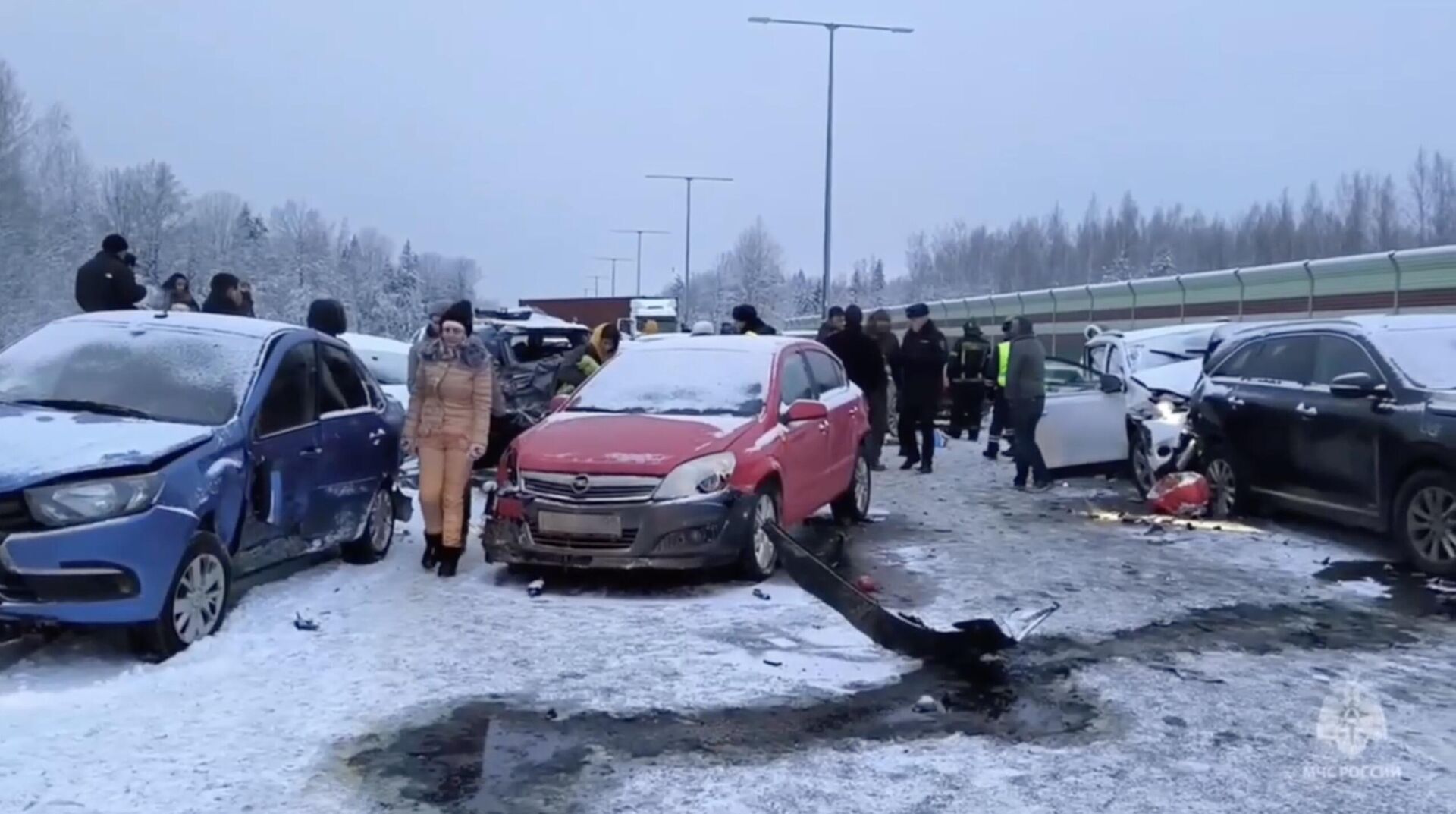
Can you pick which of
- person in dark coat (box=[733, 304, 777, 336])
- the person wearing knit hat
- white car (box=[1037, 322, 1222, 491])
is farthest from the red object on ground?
the person wearing knit hat

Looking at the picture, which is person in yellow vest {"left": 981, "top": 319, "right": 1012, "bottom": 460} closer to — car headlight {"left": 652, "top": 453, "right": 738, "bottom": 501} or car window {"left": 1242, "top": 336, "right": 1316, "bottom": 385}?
car window {"left": 1242, "top": 336, "right": 1316, "bottom": 385}

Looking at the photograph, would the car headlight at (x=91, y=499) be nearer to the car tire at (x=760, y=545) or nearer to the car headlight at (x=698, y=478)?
the car headlight at (x=698, y=478)

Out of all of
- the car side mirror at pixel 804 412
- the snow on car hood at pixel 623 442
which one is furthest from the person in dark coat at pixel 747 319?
the snow on car hood at pixel 623 442

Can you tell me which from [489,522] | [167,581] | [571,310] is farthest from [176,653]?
[571,310]

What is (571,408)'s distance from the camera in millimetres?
10250

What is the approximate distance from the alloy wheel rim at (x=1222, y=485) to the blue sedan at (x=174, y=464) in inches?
279

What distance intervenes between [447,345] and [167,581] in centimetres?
323

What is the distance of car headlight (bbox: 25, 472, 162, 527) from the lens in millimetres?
6340

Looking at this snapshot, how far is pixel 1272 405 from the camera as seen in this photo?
11656 mm

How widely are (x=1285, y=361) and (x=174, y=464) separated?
29.2ft

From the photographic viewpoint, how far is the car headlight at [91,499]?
6.34 m

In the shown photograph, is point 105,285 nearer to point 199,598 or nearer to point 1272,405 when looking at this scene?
point 199,598

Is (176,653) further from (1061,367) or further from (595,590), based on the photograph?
(1061,367)

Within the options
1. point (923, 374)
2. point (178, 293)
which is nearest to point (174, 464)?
point (178, 293)
